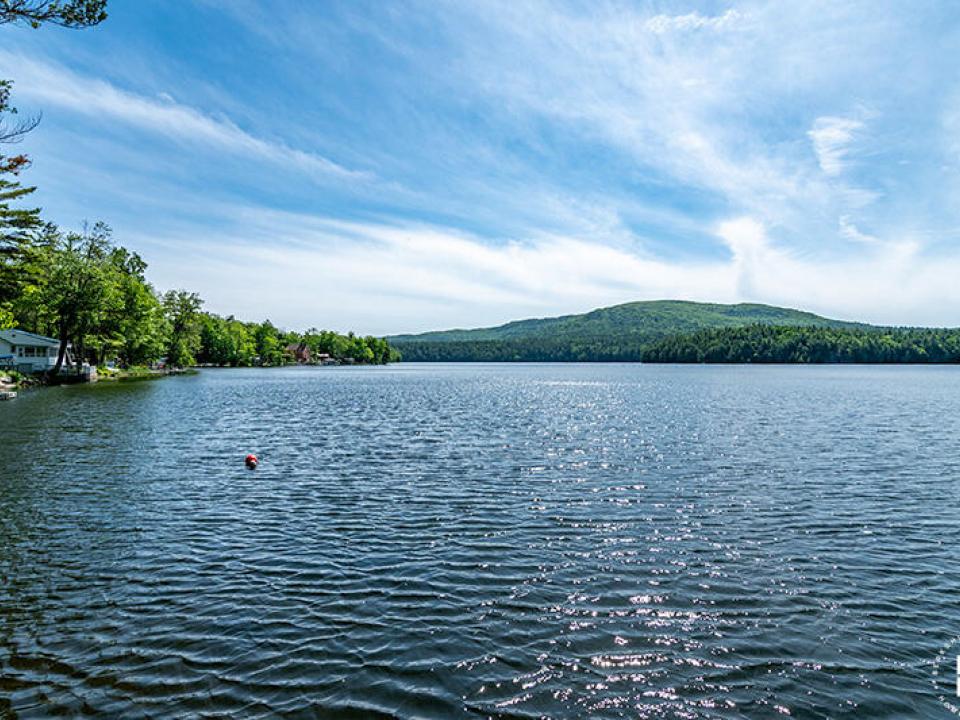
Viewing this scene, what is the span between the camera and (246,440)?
30.4m

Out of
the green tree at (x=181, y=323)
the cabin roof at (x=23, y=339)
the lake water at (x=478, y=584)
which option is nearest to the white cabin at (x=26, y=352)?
the cabin roof at (x=23, y=339)

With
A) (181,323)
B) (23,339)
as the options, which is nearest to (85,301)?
(23,339)

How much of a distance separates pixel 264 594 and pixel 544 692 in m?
5.98

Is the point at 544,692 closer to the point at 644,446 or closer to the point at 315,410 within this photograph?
the point at 644,446

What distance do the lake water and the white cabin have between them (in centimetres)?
6694

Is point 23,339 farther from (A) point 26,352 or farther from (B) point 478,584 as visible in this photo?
(B) point 478,584

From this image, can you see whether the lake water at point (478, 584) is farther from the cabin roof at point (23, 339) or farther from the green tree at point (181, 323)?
the green tree at point (181, 323)

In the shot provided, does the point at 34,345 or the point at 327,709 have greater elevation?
the point at 34,345

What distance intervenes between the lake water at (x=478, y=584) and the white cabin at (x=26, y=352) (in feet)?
220

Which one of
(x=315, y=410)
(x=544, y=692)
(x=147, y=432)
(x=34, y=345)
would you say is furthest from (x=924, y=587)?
(x=34, y=345)

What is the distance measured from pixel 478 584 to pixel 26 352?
98.5 metres

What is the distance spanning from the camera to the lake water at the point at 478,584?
7.86 meters

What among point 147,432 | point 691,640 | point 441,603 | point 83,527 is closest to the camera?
point 691,640

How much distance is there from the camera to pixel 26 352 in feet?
275
